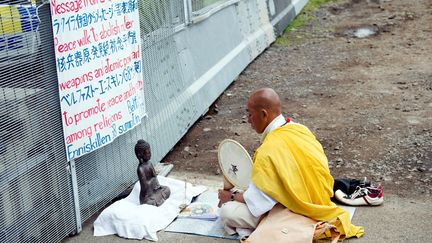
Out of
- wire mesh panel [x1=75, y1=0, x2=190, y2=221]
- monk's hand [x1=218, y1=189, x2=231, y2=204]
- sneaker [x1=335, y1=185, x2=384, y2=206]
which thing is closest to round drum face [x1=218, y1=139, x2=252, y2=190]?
monk's hand [x1=218, y1=189, x2=231, y2=204]

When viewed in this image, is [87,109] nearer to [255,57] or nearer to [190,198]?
[190,198]

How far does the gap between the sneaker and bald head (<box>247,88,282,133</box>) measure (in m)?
1.14

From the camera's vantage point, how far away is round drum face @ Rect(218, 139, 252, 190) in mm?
4691

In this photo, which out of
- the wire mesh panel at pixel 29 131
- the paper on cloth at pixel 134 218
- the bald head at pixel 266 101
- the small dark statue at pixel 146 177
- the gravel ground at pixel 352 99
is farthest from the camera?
the gravel ground at pixel 352 99

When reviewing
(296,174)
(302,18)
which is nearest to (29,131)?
(296,174)

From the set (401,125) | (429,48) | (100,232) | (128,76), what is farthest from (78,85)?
(429,48)

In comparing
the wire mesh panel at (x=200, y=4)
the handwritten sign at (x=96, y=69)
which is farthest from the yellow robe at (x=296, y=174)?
the wire mesh panel at (x=200, y=4)

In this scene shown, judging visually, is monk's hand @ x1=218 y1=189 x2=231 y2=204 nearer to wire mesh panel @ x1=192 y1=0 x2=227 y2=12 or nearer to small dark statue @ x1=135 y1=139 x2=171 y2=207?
small dark statue @ x1=135 y1=139 x2=171 y2=207

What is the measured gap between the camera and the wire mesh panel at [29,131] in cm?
409

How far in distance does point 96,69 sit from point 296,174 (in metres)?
1.81

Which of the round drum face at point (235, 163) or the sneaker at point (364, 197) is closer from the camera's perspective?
the round drum face at point (235, 163)

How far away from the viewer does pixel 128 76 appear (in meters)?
5.35

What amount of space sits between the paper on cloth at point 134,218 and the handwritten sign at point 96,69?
21.1 inches

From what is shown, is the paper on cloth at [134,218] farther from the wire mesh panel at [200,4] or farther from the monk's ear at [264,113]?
the wire mesh panel at [200,4]
